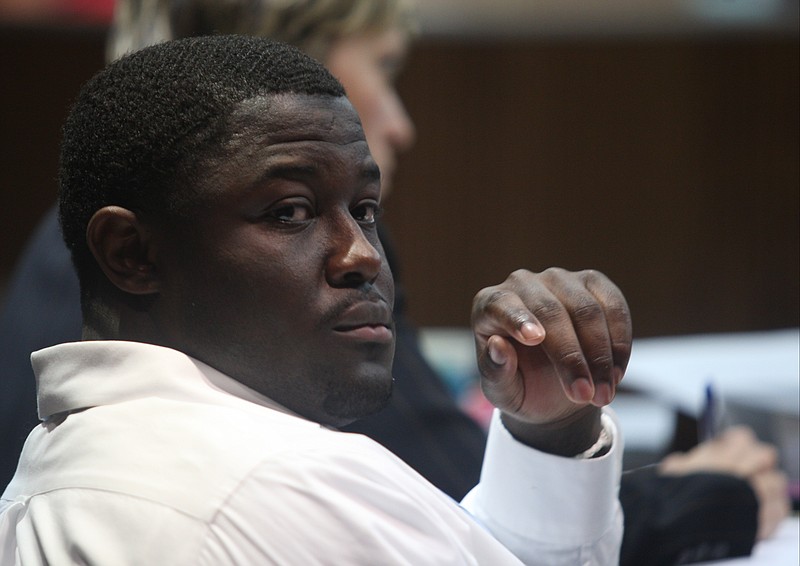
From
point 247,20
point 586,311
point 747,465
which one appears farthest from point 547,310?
point 247,20

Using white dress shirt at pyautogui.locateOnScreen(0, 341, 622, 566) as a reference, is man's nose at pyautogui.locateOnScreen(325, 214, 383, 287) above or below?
above

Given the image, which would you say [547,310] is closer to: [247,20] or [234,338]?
[234,338]

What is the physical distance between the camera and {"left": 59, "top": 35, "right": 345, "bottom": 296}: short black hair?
1.87 feet

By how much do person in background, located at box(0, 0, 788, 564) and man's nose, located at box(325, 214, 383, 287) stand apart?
0.16m

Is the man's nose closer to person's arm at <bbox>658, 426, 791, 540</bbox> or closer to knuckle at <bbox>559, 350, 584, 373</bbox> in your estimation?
knuckle at <bbox>559, 350, 584, 373</bbox>

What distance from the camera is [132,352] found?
572mm

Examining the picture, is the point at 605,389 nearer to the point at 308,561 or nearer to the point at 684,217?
the point at 308,561

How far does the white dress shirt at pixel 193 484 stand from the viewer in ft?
1.63

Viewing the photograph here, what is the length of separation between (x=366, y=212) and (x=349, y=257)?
5cm

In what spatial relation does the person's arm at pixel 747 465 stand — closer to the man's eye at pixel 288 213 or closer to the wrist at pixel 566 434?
the wrist at pixel 566 434

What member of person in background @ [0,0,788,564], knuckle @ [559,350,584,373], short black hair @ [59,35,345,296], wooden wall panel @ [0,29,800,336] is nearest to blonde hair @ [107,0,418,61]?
person in background @ [0,0,788,564]

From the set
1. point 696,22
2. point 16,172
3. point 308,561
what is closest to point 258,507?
point 308,561

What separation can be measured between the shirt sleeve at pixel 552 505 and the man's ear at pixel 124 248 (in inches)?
10.4

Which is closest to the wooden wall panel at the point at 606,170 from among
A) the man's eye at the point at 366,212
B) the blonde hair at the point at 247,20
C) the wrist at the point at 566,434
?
the blonde hair at the point at 247,20
